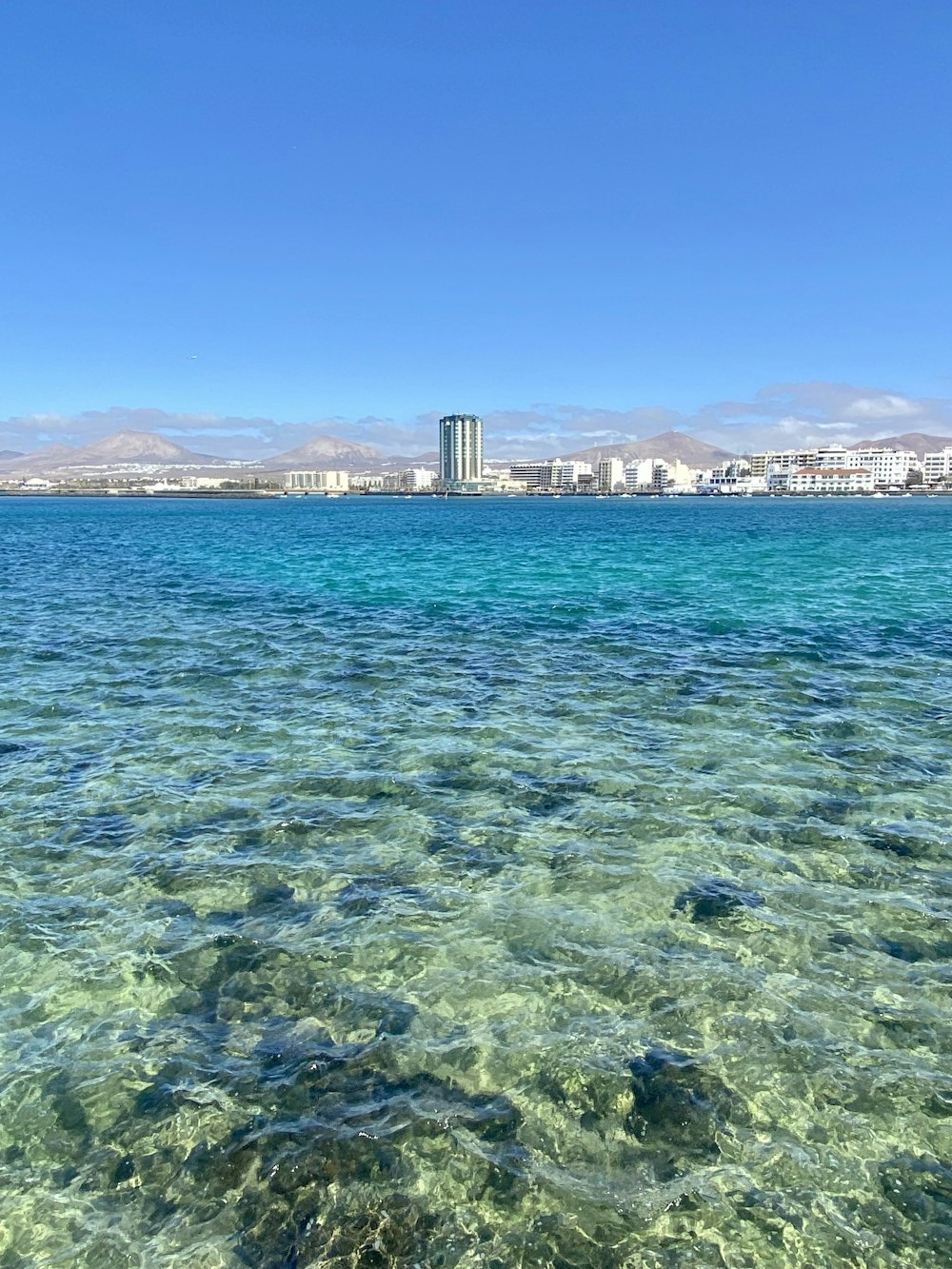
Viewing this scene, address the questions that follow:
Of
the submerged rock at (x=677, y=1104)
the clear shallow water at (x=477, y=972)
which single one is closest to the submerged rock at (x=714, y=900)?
the clear shallow water at (x=477, y=972)

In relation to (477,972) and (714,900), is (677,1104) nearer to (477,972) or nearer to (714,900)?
(477,972)

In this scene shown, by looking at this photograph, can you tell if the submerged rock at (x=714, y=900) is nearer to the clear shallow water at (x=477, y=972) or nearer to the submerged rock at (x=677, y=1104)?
the clear shallow water at (x=477, y=972)

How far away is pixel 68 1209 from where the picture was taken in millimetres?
4742

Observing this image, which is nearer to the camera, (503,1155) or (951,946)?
(503,1155)

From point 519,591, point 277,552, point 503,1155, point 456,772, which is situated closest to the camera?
point 503,1155

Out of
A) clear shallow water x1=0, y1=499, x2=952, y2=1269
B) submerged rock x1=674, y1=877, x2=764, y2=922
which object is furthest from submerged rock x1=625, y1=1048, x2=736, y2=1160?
submerged rock x1=674, y1=877, x2=764, y2=922

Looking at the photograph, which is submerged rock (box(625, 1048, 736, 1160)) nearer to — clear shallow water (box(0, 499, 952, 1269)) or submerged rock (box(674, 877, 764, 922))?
clear shallow water (box(0, 499, 952, 1269))

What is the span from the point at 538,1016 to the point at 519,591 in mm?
27324

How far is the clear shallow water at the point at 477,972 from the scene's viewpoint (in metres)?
4.75

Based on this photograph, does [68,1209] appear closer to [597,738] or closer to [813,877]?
[813,877]

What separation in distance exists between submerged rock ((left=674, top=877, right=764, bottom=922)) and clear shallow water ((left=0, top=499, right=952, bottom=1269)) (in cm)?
4

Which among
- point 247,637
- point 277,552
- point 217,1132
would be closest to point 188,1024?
point 217,1132

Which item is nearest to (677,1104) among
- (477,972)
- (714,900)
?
(477,972)

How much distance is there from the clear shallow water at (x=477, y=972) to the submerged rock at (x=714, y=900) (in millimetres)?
39
